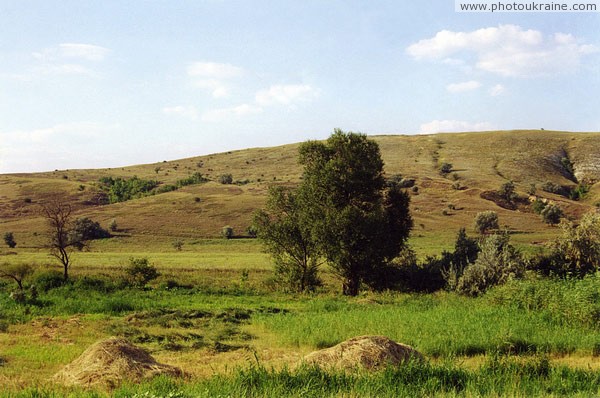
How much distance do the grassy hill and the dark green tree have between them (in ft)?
88.1

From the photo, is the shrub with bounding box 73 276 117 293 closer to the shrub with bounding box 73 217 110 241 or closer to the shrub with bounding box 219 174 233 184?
the shrub with bounding box 73 217 110 241

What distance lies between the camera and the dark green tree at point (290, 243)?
118 feet

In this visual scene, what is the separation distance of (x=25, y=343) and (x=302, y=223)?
2056cm

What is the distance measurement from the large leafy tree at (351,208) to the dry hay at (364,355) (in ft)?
65.5

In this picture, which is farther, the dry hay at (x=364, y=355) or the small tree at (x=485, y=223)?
the small tree at (x=485, y=223)

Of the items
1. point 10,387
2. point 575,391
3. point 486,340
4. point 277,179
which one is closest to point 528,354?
point 486,340

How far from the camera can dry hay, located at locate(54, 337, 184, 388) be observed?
11586mm

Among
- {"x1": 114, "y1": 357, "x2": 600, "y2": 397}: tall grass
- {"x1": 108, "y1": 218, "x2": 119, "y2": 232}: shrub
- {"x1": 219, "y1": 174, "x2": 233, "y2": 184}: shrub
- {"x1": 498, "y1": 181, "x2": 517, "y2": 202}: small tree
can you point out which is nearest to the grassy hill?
{"x1": 108, "y1": 218, "x2": 119, "y2": 232}: shrub

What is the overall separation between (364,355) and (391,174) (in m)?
101

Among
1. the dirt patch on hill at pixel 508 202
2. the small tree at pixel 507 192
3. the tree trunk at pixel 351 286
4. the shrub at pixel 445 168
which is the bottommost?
the tree trunk at pixel 351 286

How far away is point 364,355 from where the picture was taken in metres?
12.2

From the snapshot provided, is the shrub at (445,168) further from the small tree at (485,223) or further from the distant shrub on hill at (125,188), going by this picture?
the distant shrub on hill at (125,188)

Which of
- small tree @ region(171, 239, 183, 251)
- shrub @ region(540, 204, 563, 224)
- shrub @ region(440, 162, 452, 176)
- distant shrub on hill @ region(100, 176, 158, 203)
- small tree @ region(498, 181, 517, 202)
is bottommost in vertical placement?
small tree @ region(171, 239, 183, 251)

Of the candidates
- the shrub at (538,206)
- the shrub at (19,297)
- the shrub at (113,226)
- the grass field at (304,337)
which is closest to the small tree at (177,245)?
the shrub at (113,226)
